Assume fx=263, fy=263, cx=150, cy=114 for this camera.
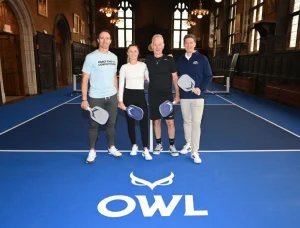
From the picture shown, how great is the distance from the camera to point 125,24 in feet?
86.6

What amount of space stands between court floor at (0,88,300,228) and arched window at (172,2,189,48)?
22.3 meters

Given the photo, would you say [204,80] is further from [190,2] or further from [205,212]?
[190,2]

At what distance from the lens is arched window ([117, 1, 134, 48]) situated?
26234 mm

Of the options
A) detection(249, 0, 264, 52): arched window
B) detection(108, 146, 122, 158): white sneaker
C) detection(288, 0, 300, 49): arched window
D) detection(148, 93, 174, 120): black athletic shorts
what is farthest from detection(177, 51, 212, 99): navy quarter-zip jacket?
detection(249, 0, 264, 52): arched window

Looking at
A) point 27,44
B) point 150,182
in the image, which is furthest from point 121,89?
point 27,44

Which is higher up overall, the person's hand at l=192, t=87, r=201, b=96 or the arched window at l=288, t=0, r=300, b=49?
the arched window at l=288, t=0, r=300, b=49

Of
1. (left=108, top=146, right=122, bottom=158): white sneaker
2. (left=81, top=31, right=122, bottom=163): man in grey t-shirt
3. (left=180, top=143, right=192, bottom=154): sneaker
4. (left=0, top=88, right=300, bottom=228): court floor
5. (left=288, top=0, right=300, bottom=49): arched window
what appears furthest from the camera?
(left=288, top=0, right=300, bottom=49): arched window

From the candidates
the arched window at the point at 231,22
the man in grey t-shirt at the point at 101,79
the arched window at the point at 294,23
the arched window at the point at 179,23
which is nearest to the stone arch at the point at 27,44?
the man in grey t-shirt at the point at 101,79

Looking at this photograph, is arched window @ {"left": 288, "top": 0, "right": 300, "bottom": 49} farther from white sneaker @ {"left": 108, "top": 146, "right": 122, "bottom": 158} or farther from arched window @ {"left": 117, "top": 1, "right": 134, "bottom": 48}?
arched window @ {"left": 117, "top": 1, "right": 134, "bottom": 48}

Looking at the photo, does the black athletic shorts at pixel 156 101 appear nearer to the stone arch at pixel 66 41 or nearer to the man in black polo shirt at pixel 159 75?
the man in black polo shirt at pixel 159 75

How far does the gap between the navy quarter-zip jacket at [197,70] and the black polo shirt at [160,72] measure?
196 millimetres

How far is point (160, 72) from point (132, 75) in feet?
1.44

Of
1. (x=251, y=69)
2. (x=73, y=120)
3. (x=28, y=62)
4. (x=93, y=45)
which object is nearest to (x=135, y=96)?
(x=73, y=120)

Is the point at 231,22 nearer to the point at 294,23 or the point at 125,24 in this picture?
the point at 294,23
